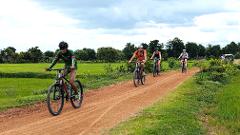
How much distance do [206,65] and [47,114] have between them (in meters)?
26.4

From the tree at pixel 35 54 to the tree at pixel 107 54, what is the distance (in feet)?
47.4

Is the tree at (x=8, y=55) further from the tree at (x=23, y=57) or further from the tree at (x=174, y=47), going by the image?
the tree at (x=174, y=47)

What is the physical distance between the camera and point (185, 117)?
1405cm

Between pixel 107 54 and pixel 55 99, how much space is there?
97.6m

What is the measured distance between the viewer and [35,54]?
10650 centimetres

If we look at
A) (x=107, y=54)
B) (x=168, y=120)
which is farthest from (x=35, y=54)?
(x=168, y=120)

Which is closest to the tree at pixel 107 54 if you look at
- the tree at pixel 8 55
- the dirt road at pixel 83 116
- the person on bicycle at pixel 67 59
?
the tree at pixel 8 55

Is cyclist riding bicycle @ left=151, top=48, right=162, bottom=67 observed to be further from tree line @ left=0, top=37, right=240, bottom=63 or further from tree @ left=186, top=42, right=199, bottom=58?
tree @ left=186, top=42, right=199, bottom=58

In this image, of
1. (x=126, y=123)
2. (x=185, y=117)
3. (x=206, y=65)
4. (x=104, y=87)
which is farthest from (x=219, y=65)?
(x=126, y=123)

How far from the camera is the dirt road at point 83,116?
1156 centimetres

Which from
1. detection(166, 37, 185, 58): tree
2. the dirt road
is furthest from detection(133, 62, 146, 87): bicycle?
detection(166, 37, 185, 58): tree

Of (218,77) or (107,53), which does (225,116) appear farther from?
(107,53)

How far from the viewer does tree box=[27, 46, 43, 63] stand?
105 meters

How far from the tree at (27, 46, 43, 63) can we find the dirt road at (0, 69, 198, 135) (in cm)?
8695
